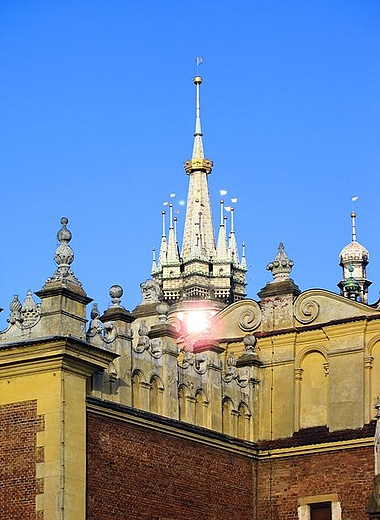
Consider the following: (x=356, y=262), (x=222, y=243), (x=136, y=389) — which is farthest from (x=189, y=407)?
(x=222, y=243)

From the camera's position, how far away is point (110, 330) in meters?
34.3

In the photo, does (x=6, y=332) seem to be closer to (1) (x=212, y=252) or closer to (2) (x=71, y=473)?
(2) (x=71, y=473)

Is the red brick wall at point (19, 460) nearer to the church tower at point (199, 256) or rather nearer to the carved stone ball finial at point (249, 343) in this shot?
the carved stone ball finial at point (249, 343)

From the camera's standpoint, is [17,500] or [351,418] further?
[351,418]

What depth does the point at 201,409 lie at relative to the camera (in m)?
37.0

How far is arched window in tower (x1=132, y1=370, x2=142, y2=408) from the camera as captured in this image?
3434 cm

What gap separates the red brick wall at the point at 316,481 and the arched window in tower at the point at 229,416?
1.35 metres

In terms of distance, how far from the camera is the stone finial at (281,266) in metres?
40.0

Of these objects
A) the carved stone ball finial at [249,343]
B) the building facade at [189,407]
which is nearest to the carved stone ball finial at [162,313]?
the building facade at [189,407]

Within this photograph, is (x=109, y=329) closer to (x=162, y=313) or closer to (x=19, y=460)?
(x=162, y=313)

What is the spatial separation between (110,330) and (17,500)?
5.11m

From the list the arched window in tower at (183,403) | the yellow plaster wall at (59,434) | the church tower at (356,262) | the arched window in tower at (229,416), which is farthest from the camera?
the church tower at (356,262)

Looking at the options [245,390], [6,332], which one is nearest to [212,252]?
[245,390]

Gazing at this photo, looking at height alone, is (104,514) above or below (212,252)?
below
